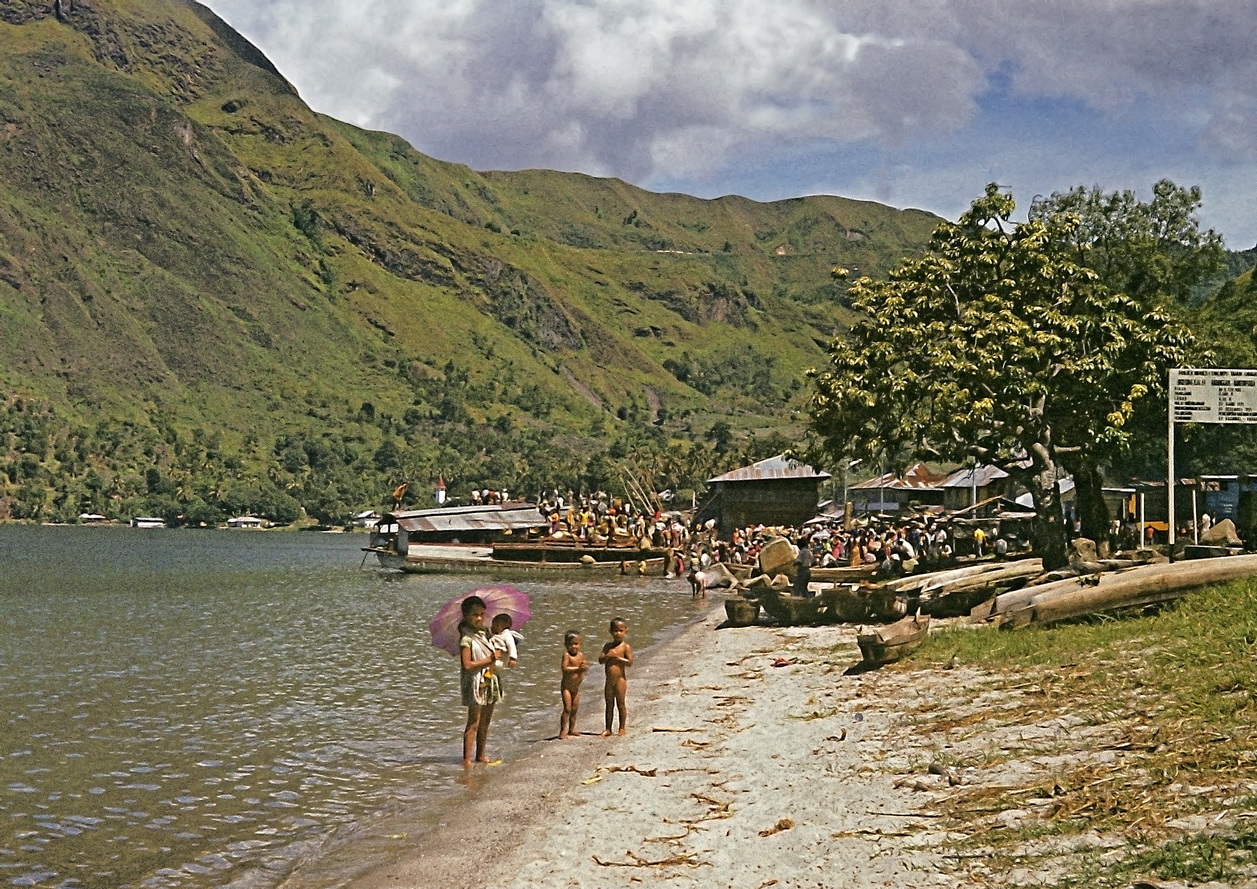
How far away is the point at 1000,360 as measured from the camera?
26906 mm

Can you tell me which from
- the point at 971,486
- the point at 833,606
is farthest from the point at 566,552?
the point at 833,606

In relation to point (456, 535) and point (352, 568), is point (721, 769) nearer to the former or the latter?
point (456, 535)

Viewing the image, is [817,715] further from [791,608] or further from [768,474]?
[768,474]

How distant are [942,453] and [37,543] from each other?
100m

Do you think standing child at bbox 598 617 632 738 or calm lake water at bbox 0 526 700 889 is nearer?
calm lake water at bbox 0 526 700 889

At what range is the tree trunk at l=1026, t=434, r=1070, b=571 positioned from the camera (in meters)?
26.1

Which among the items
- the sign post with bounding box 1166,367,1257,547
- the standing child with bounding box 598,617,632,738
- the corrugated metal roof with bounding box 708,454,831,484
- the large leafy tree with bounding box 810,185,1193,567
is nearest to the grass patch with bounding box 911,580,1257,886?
the standing child with bounding box 598,617,632,738

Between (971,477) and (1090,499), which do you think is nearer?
(1090,499)

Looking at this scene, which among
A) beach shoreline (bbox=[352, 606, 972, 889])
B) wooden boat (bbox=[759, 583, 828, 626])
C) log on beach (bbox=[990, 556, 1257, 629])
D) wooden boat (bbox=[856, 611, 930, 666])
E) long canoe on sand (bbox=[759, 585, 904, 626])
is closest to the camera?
beach shoreline (bbox=[352, 606, 972, 889])

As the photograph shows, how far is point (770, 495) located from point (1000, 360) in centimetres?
4995

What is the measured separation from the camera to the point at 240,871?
36.8 ft

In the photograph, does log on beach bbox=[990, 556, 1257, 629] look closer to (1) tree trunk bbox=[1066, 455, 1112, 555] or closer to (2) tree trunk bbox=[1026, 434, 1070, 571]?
(2) tree trunk bbox=[1026, 434, 1070, 571]

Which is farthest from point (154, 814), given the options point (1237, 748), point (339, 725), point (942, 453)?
point (942, 453)

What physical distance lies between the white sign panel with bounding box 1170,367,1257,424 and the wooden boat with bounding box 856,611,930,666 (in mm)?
6959
